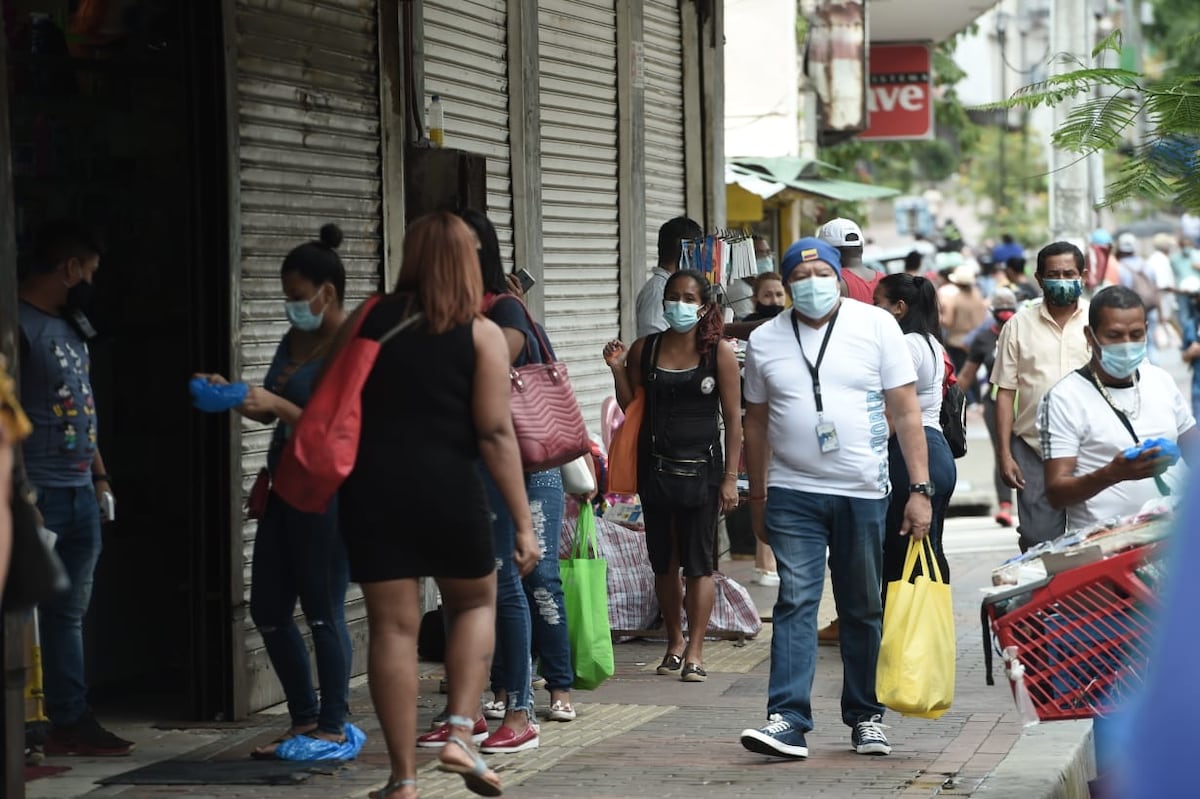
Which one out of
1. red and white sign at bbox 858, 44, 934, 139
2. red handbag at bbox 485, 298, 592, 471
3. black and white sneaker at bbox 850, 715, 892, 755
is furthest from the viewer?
red and white sign at bbox 858, 44, 934, 139

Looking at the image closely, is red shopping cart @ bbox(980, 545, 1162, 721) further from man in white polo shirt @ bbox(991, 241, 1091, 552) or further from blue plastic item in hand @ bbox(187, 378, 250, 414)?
man in white polo shirt @ bbox(991, 241, 1091, 552)

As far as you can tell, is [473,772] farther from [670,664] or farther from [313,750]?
[670,664]

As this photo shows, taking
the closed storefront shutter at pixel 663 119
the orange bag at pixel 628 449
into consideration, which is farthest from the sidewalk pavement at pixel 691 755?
the closed storefront shutter at pixel 663 119

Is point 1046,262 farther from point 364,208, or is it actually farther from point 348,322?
point 348,322

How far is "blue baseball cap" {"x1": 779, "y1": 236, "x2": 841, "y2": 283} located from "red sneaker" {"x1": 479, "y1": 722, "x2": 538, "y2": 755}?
1929mm

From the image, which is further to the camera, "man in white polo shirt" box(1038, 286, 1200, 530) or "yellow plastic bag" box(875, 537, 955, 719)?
"yellow plastic bag" box(875, 537, 955, 719)

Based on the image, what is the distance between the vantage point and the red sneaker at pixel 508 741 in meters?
7.28

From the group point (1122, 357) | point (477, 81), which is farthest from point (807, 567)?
point (477, 81)

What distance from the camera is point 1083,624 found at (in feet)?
17.6

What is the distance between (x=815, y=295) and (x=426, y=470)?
185cm

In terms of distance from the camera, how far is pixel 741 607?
10398 mm

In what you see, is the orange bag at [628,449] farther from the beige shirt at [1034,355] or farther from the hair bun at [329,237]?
the hair bun at [329,237]

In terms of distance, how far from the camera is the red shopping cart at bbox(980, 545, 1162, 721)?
208 inches

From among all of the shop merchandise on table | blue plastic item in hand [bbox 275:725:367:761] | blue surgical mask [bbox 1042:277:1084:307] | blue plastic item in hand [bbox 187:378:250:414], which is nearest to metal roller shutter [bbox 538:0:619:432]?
blue surgical mask [bbox 1042:277:1084:307]
